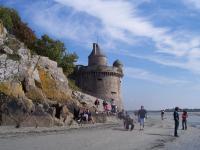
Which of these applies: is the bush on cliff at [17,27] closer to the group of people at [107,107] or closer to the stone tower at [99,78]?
the group of people at [107,107]

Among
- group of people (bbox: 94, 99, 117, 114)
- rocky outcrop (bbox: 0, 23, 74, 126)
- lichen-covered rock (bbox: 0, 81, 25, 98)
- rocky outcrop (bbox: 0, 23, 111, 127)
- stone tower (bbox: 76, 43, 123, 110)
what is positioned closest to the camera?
rocky outcrop (bbox: 0, 23, 111, 127)

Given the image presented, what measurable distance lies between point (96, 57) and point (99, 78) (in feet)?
14.1

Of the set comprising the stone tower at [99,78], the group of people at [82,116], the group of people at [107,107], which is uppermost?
the stone tower at [99,78]

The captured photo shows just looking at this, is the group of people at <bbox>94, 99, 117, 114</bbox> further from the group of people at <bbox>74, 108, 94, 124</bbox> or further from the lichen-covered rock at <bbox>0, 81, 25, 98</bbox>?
the lichen-covered rock at <bbox>0, 81, 25, 98</bbox>

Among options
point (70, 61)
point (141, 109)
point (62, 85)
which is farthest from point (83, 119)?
point (70, 61)

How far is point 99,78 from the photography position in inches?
2945

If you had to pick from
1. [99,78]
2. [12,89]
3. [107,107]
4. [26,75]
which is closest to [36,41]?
[107,107]

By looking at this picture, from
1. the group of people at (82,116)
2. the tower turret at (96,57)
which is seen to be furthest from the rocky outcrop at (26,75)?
the tower turret at (96,57)

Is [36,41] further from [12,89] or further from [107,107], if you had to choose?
[12,89]

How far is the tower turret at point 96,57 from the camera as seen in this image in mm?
76312

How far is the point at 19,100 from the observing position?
1075 inches

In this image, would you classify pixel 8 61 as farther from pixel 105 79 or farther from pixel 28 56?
pixel 105 79

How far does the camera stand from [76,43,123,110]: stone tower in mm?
74062

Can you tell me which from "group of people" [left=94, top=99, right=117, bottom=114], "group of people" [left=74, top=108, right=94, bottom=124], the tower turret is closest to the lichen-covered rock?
"group of people" [left=74, top=108, right=94, bottom=124]
